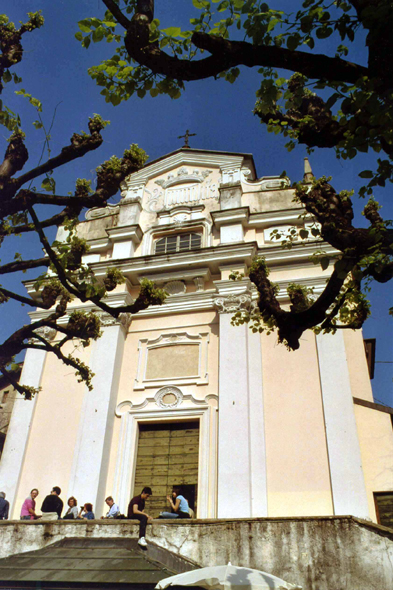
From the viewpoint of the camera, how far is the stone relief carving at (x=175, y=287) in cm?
1561

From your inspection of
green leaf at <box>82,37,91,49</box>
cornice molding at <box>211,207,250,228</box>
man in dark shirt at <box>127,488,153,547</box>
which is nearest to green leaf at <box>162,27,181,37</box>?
green leaf at <box>82,37,91,49</box>

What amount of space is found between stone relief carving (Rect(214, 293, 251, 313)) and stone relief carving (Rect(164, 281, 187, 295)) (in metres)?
1.45

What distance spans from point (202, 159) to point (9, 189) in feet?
37.1

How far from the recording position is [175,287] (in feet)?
51.6

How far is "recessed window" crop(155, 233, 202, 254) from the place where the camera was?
55.2 feet

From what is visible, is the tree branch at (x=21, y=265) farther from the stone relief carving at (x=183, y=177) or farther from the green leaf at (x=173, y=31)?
the stone relief carving at (x=183, y=177)

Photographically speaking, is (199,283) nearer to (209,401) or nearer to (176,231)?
(176,231)

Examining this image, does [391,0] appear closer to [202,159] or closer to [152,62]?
[152,62]

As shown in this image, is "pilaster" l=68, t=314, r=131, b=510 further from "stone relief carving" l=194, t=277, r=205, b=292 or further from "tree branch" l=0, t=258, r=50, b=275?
"tree branch" l=0, t=258, r=50, b=275

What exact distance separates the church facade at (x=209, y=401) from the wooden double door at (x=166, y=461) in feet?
0.10

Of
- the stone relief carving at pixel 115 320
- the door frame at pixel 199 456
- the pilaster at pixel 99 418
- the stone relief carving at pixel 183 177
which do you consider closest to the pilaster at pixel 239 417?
the door frame at pixel 199 456

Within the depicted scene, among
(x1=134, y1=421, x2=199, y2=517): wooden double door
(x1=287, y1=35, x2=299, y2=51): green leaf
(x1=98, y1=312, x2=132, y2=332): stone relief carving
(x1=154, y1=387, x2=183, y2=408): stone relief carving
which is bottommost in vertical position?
(x1=134, y1=421, x2=199, y2=517): wooden double door

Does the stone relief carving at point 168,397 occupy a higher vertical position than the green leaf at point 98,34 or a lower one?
lower

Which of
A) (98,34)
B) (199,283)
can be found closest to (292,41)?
(98,34)
